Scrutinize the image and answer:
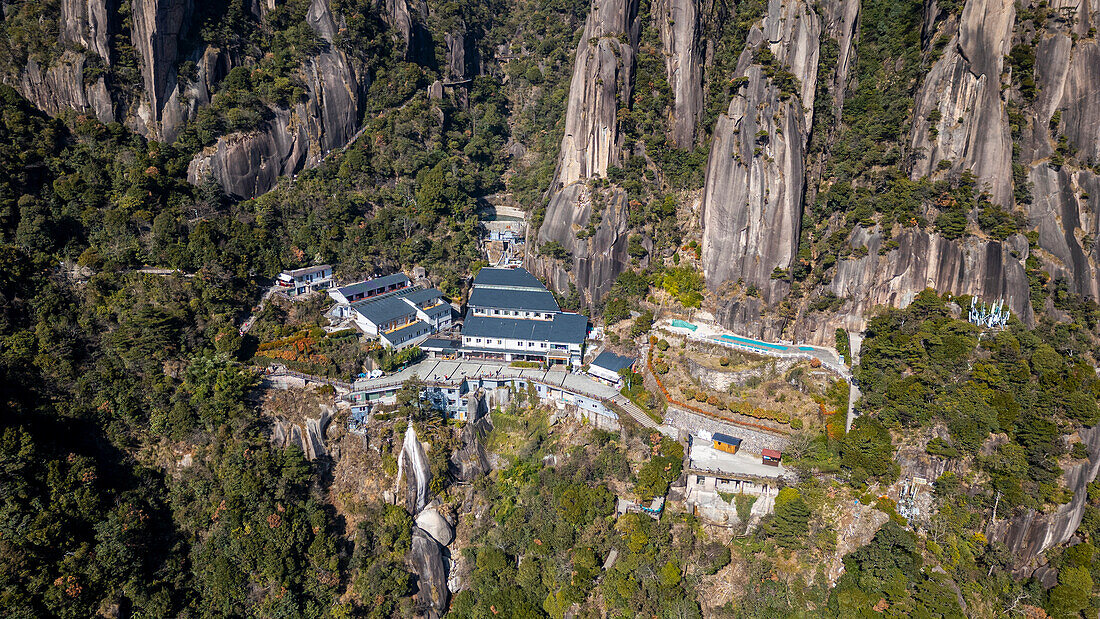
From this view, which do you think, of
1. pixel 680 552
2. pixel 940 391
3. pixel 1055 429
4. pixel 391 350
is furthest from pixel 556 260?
pixel 1055 429

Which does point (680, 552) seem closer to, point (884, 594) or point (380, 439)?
point (884, 594)

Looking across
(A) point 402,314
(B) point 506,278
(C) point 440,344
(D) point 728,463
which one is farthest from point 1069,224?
(A) point 402,314

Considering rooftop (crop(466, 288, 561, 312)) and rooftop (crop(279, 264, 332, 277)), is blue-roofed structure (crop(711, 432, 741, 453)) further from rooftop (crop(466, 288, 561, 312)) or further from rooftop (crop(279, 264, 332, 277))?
rooftop (crop(279, 264, 332, 277))

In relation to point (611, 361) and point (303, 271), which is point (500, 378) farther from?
point (303, 271)

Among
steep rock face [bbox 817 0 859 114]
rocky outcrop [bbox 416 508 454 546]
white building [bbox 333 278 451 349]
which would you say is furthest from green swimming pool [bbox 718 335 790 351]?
rocky outcrop [bbox 416 508 454 546]

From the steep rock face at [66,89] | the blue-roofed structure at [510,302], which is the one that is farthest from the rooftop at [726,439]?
the steep rock face at [66,89]

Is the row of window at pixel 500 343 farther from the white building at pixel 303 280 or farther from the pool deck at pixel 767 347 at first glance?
the white building at pixel 303 280
